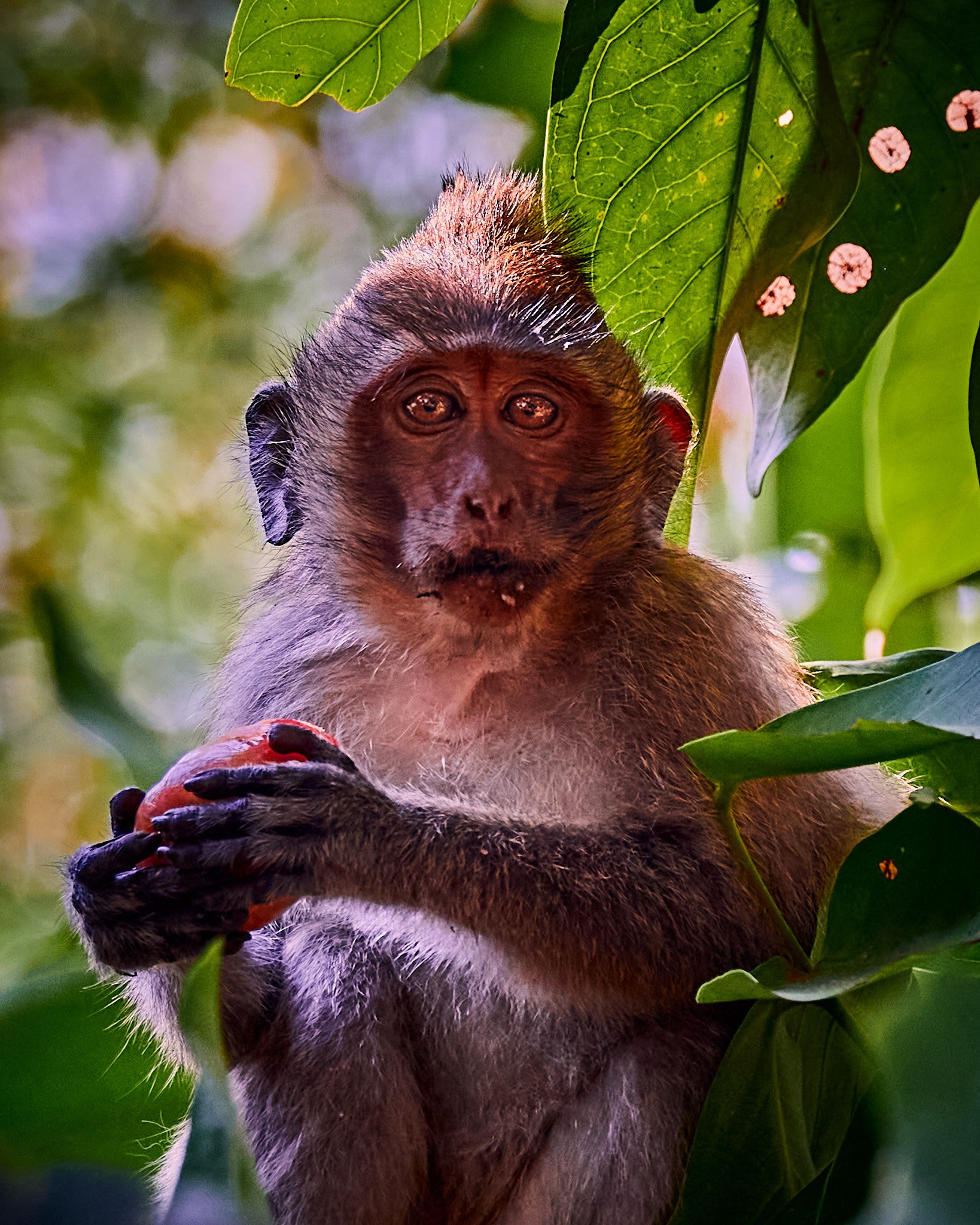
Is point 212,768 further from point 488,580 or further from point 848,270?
point 848,270

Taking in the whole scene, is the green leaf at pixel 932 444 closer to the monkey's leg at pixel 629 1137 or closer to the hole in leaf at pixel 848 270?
the hole in leaf at pixel 848 270

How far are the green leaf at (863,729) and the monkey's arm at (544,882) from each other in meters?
0.67

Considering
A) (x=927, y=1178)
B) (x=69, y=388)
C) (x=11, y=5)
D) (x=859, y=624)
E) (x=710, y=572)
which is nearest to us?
(x=927, y=1178)

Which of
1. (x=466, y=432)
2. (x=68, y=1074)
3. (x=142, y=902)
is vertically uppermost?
(x=466, y=432)

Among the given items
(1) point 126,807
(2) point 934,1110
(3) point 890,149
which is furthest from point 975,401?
(1) point 126,807

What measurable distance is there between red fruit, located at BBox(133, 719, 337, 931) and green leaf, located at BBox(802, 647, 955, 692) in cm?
71

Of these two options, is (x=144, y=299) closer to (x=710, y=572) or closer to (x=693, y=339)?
(x=710, y=572)

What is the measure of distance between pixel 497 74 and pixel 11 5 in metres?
3.92

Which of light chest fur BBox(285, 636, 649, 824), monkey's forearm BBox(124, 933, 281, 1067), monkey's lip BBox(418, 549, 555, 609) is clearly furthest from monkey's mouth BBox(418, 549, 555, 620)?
monkey's forearm BBox(124, 933, 281, 1067)

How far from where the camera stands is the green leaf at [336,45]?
1.63 m

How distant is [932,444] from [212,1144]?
1.47m

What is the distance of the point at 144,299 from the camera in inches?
225

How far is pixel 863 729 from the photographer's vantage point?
1136 mm

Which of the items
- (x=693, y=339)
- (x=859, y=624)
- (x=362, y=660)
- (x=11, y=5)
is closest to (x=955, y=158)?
(x=693, y=339)
